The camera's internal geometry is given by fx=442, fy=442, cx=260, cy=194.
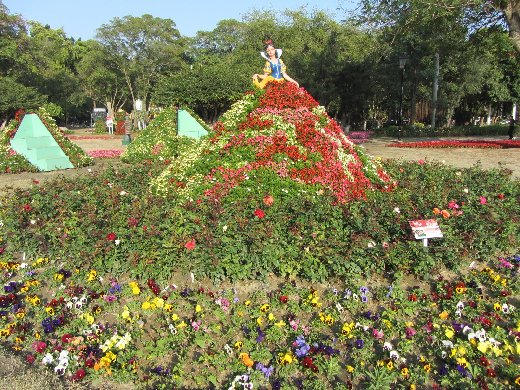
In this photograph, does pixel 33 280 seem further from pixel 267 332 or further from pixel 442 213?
pixel 442 213

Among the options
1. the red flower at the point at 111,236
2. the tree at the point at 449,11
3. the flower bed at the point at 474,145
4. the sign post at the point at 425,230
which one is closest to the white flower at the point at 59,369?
the red flower at the point at 111,236

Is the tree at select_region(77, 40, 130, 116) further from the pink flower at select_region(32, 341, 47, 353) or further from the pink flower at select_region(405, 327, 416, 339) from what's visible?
the pink flower at select_region(405, 327, 416, 339)

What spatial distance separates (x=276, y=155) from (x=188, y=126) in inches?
347

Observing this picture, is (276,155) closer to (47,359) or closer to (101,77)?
(47,359)

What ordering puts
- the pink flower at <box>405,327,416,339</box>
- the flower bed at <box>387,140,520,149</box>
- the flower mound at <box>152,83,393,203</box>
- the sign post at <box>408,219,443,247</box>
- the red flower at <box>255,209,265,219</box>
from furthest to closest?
the flower bed at <box>387,140,520,149</box>
the flower mound at <box>152,83,393,203</box>
the red flower at <box>255,209,265,219</box>
the sign post at <box>408,219,443,247</box>
the pink flower at <box>405,327,416,339</box>

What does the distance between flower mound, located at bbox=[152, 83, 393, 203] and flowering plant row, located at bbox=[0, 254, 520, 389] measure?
1570 mm

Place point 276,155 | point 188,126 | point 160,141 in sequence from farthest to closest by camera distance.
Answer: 1. point 188,126
2. point 160,141
3. point 276,155

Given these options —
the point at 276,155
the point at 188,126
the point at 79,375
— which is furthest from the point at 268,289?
the point at 188,126

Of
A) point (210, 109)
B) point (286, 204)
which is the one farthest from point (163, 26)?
point (286, 204)

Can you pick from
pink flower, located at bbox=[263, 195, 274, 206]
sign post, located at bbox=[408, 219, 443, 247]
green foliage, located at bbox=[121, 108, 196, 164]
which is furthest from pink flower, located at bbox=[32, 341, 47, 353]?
green foliage, located at bbox=[121, 108, 196, 164]

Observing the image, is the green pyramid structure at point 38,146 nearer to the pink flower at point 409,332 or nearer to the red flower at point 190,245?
the red flower at point 190,245

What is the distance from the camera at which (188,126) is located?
1391 centimetres

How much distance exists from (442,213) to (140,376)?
3191 mm

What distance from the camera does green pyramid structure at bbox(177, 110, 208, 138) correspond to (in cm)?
1383
